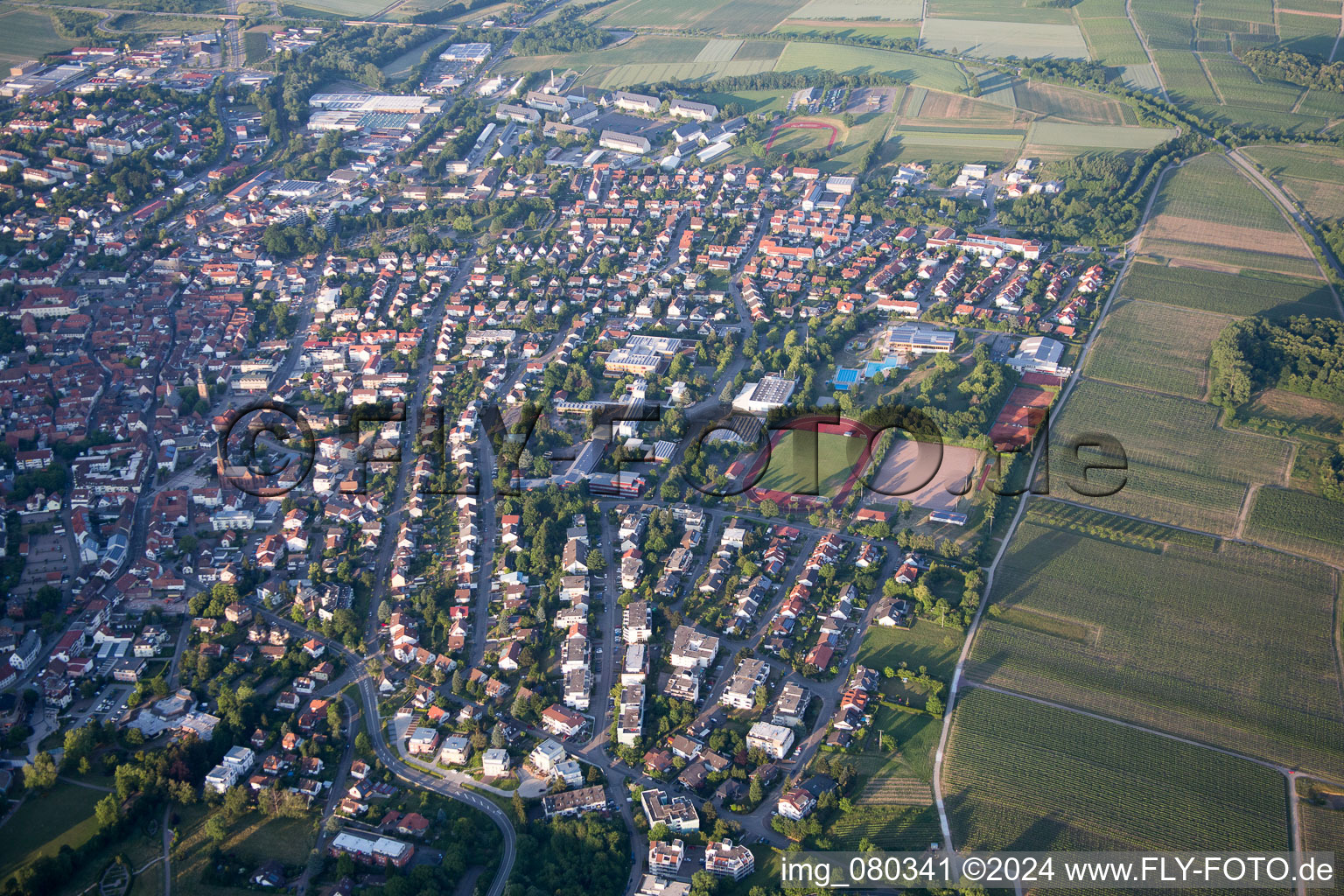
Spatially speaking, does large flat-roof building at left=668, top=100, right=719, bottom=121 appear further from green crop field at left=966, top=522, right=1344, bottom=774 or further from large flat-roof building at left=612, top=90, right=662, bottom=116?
green crop field at left=966, top=522, right=1344, bottom=774

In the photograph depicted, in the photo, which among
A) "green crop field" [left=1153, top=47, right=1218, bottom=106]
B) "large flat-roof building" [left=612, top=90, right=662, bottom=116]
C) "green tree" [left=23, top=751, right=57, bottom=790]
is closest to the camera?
"green tree" [left=23, top=751, right=57, bottom=790]

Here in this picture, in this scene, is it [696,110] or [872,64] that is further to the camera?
[872,64]

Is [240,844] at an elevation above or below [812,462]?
below

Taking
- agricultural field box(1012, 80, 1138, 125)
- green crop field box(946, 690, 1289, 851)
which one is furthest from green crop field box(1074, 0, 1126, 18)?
green crop field box(946, 690, 1289, 851)

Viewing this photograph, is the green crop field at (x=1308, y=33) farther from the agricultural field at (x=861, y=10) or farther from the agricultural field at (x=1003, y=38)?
the agricultural field at (x=861, y=10)

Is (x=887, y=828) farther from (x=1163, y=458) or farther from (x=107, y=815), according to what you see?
(x=1163, y=458)

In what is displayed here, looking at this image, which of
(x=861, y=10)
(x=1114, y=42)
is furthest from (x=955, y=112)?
(x=861, y=10)

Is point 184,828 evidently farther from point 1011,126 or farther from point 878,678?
point 1011,126
